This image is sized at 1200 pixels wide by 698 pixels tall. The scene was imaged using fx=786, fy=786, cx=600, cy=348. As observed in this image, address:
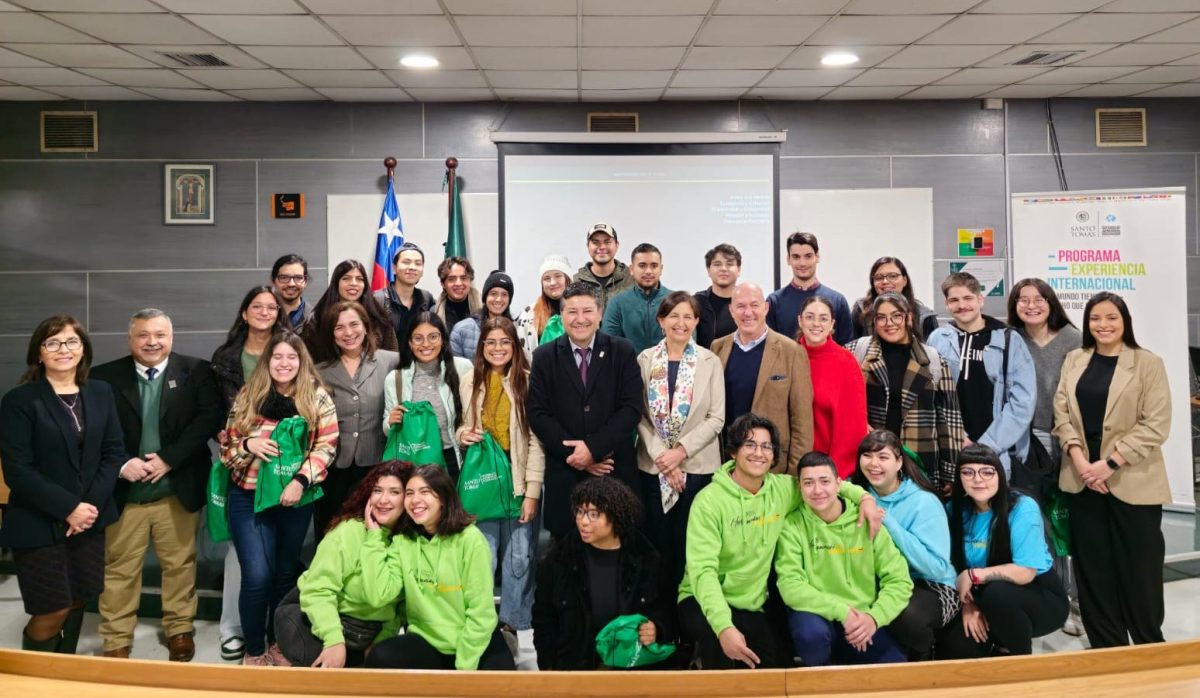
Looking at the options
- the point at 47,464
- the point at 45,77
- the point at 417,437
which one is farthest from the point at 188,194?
the point at 417,437

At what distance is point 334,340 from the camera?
342 cm

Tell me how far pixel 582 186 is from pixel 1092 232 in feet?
11.4

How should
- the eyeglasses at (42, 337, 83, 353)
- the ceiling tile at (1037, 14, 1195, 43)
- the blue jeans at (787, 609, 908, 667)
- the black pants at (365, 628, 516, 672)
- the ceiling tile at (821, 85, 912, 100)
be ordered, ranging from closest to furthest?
1. the black pants at (365, 628, 516, 672)
2. the blue jeans at (787, 609, 908, 667)
3. the eyeglasses at (42, 337, 83, 353)
4. the ceiling tile at (1037, 14, 1195, 43)
5. the ceiling tile at (821, 85, 912, 100)

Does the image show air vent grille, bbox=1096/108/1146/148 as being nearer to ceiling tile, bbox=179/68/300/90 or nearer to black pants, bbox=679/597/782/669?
black pants, bbox=679/597/782/669

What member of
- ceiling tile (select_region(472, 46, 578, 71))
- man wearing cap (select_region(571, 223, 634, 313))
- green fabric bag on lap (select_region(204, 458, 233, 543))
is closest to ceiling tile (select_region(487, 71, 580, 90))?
ceiling tile (select_region(472, 46, 578, 71))

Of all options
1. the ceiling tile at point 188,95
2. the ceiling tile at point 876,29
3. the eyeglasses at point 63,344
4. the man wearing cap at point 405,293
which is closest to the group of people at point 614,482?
the eyeglasses at point 63,344

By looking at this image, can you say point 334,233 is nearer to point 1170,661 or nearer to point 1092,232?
point 1092,232

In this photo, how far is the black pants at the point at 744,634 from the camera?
2.72 m

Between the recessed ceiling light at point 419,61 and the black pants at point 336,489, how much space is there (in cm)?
282

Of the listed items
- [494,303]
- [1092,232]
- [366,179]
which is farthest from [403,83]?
[1092,232]

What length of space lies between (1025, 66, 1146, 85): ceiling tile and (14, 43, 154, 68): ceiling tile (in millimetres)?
6079

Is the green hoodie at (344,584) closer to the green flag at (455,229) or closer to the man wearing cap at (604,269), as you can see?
the man wearing cap at (604,269)

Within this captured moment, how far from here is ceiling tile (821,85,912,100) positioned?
582cm

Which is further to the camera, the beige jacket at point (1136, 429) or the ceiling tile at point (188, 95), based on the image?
the ceiling tile at point (188, 95)
